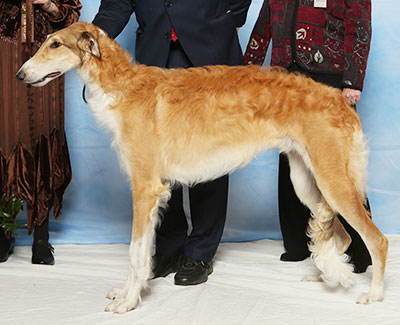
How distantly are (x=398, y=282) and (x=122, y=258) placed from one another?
210 centimetres

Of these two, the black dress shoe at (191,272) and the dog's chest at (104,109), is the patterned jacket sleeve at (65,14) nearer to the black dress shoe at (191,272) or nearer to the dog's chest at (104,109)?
the dog's chest at (104,109)

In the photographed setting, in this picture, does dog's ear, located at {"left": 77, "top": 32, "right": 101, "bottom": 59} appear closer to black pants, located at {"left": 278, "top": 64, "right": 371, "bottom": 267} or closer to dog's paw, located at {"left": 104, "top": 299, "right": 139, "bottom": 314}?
dog's paw, located at {"left": 104, "top": 299, "right": 139, "bottom": 314}

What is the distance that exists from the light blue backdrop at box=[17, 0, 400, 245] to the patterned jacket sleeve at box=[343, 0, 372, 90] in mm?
1375

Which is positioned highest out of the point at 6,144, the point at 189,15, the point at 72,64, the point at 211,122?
the point at 189,15

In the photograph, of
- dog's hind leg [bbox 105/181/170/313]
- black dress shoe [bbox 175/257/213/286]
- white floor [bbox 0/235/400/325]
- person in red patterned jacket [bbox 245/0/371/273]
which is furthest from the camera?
black dress shoe [bbox 175/257/213/286]

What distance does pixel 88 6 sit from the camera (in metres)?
4.95

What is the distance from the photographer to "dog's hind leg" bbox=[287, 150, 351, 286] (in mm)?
3559

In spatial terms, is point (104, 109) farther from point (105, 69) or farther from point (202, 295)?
point (202, 295)

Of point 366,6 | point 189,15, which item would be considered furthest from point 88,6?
point 366,6

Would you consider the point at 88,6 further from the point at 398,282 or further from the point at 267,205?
the point at 398,282

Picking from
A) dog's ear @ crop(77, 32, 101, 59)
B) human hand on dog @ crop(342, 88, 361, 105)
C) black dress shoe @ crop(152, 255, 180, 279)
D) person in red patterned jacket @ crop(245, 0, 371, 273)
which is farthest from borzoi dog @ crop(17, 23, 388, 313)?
black dress shoe @ crop(152, 255, 180, 279)

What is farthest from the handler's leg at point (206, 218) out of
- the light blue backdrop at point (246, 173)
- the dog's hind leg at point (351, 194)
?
the light blue backdrop at point (246, 173)

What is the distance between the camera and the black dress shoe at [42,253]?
4250mm

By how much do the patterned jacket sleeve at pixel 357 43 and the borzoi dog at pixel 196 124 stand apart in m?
0.31
